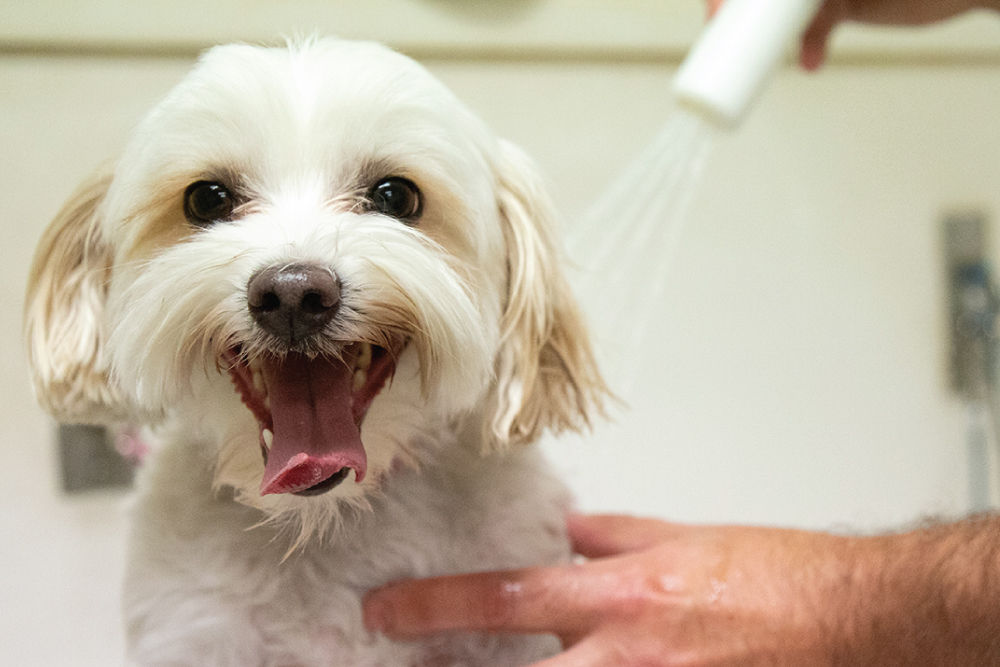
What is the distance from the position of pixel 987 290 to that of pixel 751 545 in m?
0.83

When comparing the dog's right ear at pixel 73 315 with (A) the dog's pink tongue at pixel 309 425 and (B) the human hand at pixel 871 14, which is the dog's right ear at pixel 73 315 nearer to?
(A) the dog's pink tongue at pixel 309 425

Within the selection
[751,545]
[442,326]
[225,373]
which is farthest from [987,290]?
[225,373]

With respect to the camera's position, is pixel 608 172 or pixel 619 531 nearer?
pixel 619 531

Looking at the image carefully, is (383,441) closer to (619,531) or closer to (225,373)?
(225,373)

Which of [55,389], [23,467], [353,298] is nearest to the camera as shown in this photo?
[353,298]

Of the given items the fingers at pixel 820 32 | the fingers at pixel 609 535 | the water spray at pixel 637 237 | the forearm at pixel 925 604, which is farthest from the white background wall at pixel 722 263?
the forearm at pixel 925 604

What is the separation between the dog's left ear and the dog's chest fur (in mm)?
81

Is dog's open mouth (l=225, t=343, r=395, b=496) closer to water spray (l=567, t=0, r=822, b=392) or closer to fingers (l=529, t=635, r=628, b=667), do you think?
fingers (l=529, t=635, r=628, b=667)

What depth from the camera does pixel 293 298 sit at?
53cm

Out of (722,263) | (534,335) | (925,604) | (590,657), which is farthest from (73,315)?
(722,263)

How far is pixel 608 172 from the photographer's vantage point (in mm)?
1188

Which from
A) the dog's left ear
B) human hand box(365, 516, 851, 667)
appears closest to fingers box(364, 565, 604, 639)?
human hand box(365, 516, 851, 667)

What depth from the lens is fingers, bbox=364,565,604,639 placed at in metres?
0.67

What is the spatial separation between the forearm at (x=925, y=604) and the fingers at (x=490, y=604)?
0.21 metres
